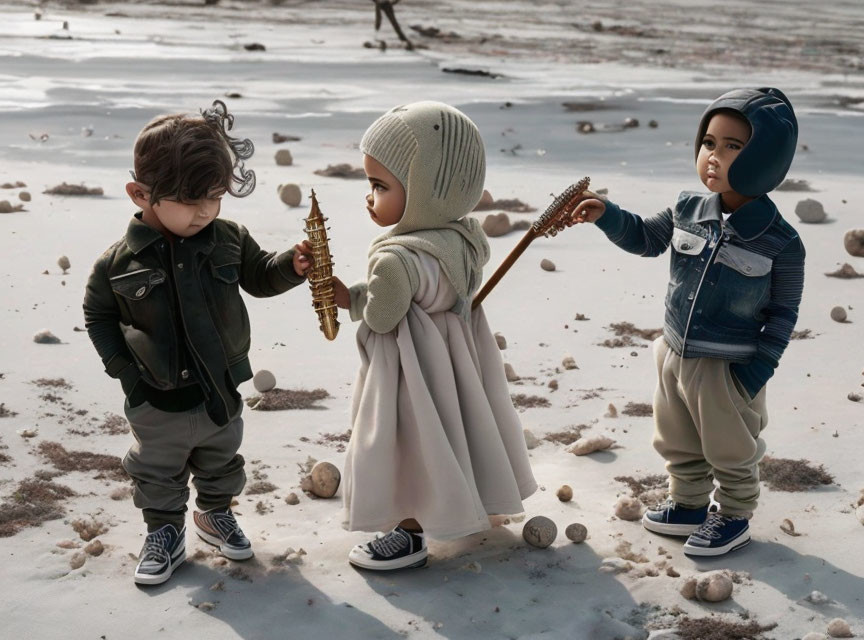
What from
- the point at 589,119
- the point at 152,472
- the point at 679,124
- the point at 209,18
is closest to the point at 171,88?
the point at 589,119

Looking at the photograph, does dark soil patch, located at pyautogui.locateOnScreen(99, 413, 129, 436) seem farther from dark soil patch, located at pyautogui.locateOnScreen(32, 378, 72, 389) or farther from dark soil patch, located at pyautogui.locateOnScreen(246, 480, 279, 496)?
dark soil patch, located at pyautogui.locateOnScreen(246, 480, 279, 496)

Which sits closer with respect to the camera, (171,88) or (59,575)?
(59,575)

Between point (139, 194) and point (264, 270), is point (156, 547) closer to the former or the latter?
point (264, 270)

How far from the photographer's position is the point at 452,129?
11.9 ft

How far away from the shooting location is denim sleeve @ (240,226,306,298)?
372 cm

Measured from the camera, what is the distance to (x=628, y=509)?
13.9 ft

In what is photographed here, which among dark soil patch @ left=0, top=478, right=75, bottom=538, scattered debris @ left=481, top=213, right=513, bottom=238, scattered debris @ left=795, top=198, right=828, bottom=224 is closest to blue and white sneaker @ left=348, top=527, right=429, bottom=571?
dark soil patch @ left=0, top=478, right=75, bottom=538

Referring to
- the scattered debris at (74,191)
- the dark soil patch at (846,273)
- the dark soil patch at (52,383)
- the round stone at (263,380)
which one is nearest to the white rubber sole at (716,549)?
the round stone at (263,380)

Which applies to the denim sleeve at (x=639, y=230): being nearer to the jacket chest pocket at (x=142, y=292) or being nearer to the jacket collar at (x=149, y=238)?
the jacket collar at (x=149, y=238)

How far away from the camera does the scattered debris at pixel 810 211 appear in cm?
812

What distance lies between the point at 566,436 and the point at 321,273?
5.83ft

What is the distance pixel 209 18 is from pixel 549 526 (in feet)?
63.2

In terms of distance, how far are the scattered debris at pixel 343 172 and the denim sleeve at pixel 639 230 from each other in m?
5.40

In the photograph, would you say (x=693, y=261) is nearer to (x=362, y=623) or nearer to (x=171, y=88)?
(x=362, y=623)
